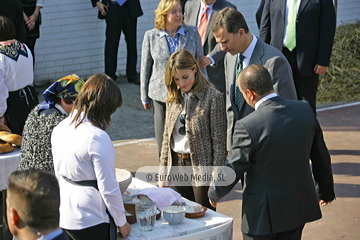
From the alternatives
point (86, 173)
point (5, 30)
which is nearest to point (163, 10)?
point (5, 30)

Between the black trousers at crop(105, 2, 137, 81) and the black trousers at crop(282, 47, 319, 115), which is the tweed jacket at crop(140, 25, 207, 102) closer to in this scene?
the black trousers at crop(282, 47, 319, 115)

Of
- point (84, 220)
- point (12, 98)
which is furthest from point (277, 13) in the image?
point (84, 220)

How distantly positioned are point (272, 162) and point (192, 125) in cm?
103

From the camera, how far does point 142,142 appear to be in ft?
26.5

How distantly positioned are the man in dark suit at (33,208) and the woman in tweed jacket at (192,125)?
6.63 feet

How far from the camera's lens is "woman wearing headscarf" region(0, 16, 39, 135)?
5.63 m

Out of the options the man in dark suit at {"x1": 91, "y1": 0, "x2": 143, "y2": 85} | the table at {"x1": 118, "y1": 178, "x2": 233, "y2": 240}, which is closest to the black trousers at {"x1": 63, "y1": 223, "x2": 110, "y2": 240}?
the table at {"x1": 118, "y1": 178, "x2": 233, "y2": 240}

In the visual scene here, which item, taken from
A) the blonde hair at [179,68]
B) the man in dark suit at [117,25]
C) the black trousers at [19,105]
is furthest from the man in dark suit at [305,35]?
the man in dark suit at [117,25]

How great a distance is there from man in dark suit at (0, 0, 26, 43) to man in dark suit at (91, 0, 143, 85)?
104 inches

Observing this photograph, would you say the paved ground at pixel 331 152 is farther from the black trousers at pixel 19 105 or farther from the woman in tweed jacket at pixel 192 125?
the black trousers at pixel 19 105

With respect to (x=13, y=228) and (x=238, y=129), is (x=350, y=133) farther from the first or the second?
(x=13, y=228)

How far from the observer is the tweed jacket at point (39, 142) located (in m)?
3.67

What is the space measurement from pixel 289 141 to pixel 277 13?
3.52 m

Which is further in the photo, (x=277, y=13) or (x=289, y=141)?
(x=277, y=13)
